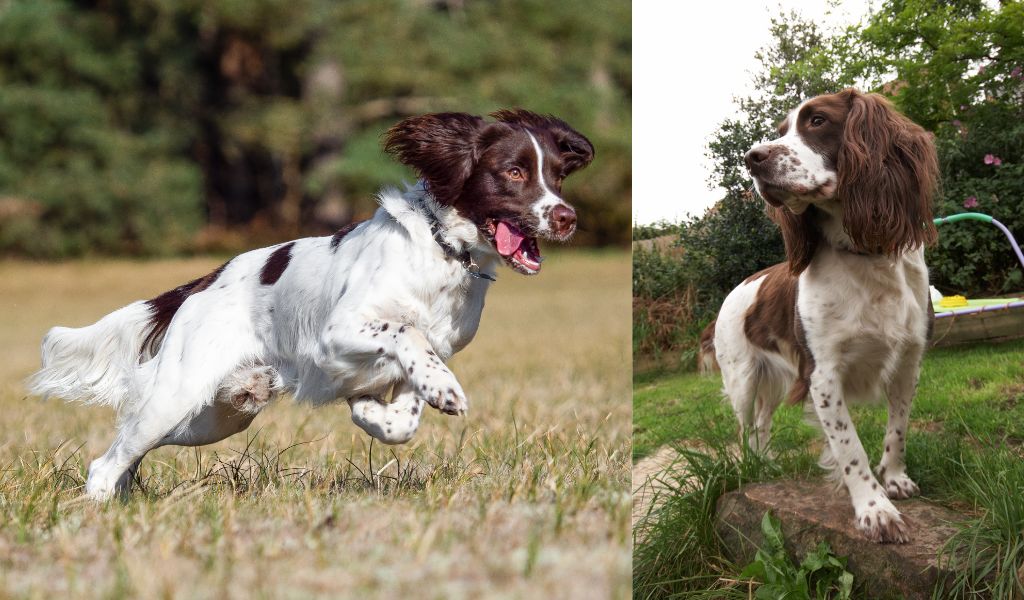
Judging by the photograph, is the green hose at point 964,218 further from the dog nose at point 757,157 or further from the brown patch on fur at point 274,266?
the brown patch on fur at point 274,266

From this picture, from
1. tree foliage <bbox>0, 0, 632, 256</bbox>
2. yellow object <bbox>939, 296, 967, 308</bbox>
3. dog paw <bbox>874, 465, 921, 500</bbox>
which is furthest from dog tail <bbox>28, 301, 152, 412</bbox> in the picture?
tree foliage <bbox>0, 0, 632, 256</bbox>

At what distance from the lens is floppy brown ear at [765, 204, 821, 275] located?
2.79 m

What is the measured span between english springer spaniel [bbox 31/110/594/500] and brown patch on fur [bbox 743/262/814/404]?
25.7 inches

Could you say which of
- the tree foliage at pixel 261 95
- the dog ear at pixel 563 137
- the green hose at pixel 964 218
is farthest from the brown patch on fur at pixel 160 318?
the tree foliage at pixel 261 95

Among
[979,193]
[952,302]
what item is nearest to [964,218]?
[979,193]

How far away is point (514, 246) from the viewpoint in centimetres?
268

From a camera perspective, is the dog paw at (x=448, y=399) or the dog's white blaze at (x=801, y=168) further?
the dog's white blaze at (x=801, y=168)

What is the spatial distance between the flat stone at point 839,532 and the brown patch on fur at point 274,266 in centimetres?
143

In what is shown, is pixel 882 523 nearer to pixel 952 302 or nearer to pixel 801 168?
pixel 952 302

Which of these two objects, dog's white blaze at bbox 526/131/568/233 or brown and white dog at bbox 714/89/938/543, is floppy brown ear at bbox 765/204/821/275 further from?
dog's white blaze at bbox 526/131/568/233

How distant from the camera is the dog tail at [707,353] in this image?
3264mm

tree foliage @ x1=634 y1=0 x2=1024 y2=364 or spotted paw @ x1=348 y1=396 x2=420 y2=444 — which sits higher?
tree foliage @ x1=634 y1=0 x2=1024 y2=364

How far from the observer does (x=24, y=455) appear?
3.71 m

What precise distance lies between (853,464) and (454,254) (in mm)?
1170
